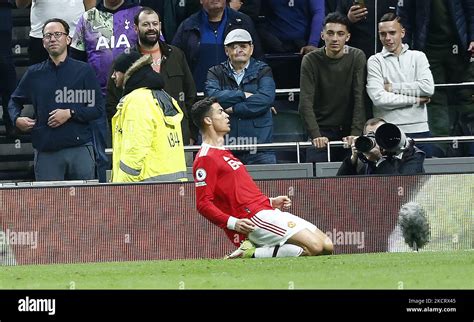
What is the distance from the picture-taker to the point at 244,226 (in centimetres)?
1567

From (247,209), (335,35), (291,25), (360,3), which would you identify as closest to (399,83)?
(335,35)

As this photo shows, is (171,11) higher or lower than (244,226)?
higher

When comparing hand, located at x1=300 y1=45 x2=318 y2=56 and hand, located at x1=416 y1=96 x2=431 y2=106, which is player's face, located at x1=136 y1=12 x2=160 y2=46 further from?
hand, located at x1=416 y1=96 x2=431 y2=106

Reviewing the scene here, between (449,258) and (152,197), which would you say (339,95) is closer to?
(152,197)

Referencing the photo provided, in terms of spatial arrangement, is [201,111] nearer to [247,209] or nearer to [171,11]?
[247,209]

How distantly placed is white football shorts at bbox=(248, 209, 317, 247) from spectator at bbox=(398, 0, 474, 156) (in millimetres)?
4390

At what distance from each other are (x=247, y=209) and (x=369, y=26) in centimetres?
512

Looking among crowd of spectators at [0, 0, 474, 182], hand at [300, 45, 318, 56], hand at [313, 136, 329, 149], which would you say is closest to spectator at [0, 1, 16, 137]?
crowd of spectators at [0, 0, 474, 182]

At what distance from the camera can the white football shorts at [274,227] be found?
1591cm

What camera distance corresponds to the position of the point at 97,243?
17.2m

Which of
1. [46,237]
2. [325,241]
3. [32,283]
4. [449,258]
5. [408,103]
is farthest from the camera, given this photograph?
[408,103]

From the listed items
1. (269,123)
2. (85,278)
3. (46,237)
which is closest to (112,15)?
(269,123)

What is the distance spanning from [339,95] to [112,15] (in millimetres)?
3113

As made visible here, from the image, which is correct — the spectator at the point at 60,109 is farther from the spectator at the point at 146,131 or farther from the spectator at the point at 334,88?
the spectator at the point at 334,88
